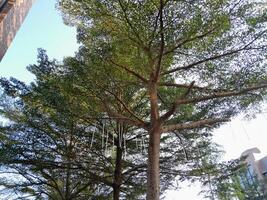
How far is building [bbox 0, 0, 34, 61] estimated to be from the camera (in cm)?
474

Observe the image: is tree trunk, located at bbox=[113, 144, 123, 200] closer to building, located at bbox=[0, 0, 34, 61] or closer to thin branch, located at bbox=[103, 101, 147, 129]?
thin branch, located at bbox=[103, 101, 147, 129]

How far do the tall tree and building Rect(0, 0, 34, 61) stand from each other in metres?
0.84

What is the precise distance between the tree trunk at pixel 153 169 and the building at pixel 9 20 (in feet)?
8.74

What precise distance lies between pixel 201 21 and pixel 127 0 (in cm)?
125

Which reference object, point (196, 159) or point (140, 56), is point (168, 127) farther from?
point (196, 159)

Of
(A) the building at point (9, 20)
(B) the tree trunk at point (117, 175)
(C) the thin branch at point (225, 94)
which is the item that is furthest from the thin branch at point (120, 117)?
(B) the tree trunk at point (117, 175)

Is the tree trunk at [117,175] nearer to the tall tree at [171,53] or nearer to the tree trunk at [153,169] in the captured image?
the tall tree at [171,53]

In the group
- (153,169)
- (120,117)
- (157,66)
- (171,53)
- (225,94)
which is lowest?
(153,169)

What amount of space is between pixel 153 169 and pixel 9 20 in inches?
128

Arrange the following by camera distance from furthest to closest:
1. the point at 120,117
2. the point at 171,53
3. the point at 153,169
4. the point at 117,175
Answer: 1. the point at 117,175
2. the point at 171,53
3. the point at 120,117
4. the point at 153,169

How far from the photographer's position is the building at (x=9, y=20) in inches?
187

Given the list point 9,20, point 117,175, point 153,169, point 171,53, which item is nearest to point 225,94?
point 171,53

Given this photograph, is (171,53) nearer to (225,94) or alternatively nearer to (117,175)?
(225,94)

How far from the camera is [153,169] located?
4.94 meters
